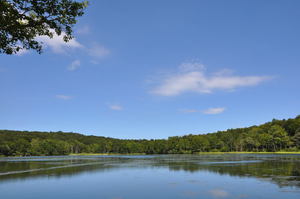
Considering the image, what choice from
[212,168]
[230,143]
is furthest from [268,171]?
[230,143]

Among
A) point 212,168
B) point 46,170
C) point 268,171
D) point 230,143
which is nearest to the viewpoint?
point 268,171

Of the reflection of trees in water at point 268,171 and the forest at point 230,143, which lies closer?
the reflection of trees in water at point 268,171

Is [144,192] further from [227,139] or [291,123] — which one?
[227,139]

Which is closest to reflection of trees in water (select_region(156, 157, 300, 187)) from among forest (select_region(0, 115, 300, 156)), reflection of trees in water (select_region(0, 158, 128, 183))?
reflection of trees in water (select_region(0, 158, 128, 183))

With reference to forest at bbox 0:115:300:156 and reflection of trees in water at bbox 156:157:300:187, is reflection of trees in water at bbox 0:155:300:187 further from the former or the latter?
forest at bbox 0:115:300:156

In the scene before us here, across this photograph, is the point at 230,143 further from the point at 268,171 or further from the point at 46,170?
the point at 46,170

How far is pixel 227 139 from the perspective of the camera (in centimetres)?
18975

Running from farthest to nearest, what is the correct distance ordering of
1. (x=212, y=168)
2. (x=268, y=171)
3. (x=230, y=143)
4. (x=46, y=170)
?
1. (x=230, y=143)
2. (x=46, y=170)
3. (x=212, y=168)
4. (x=268, y=171)

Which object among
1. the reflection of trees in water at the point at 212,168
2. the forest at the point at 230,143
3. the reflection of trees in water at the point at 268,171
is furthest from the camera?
the forest at the point at 230,143

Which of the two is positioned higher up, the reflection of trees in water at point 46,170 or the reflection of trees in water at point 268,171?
the reflection of trees in water at point 268,171

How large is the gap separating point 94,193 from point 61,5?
16.3m

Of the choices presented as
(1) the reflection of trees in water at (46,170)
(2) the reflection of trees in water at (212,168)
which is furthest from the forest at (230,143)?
(1) the reflection of trees in water at (46,170)

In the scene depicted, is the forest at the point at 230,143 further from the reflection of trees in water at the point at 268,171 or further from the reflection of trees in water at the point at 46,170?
the reflection of trees in water at the point at 46,170

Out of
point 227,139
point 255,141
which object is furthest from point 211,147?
point 255,141
